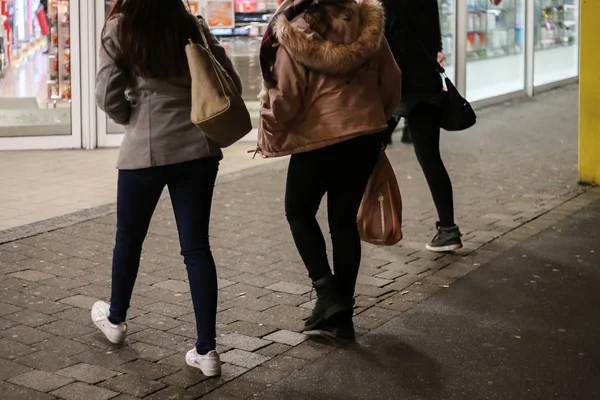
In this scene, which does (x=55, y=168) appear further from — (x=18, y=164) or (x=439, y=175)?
(x=439, y=175)

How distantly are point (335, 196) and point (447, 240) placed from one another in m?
1.96

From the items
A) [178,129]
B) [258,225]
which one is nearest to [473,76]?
[258,225]

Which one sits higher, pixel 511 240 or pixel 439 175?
pixel 439 175

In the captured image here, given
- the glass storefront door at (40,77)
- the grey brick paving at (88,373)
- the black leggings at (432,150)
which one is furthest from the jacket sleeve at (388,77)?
the glass storefront door at (40,77)

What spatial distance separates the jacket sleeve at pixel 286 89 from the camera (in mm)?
4684

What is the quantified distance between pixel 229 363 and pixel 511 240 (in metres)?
2.97

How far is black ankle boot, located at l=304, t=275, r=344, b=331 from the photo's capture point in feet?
16.4

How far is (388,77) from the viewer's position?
4938mm

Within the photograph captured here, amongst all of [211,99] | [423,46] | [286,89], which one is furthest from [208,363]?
[423,46]

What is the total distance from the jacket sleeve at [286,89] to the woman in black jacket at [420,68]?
1709 mm

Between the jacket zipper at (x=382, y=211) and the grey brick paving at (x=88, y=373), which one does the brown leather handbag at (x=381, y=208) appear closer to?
the jacket zipper at (x=382, y=211)

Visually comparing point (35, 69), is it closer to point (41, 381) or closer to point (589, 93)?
point (589, 93)

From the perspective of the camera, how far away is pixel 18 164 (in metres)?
9.91

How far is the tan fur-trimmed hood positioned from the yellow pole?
4495 millimetres
